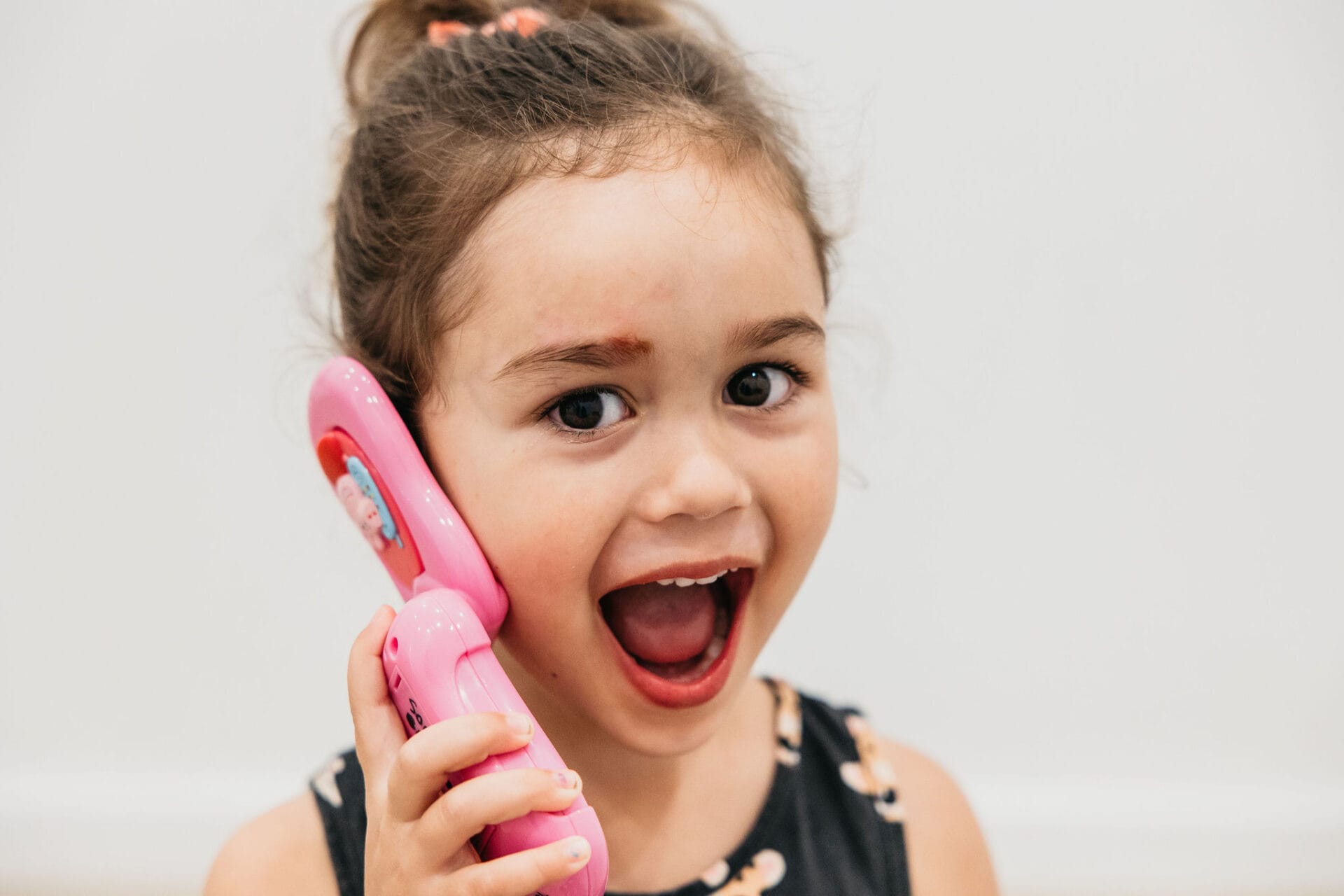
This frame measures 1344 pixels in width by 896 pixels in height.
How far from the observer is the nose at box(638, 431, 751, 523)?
2.05 feet

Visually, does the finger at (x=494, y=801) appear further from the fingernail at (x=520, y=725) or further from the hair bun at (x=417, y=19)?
the hair bun at (x=417, y=19)

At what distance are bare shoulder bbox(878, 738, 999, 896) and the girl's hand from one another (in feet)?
1.20

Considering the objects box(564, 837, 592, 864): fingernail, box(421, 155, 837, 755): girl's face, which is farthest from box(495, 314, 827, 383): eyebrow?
box(564, 837, 592, 864): fingernail

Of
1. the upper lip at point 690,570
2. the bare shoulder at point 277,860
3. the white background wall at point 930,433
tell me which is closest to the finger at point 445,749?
the upper lip at point 690,570

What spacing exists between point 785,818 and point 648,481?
310 millimetres

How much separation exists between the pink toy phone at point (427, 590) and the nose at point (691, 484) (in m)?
0.10

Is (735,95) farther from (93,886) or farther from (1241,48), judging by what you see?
(93,886)

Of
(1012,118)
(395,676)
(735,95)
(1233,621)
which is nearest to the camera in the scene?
(395,676)

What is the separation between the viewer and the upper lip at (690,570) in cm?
65

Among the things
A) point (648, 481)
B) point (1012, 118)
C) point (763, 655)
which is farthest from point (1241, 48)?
point (648, 481)

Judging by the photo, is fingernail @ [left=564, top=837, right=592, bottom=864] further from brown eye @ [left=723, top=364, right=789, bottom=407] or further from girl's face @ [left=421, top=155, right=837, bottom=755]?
brown eye @ [left=723, top=364, right=789, bottom=407]

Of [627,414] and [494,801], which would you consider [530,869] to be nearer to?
[494,801]

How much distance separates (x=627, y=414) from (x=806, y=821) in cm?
35

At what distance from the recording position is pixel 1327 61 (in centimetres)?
117
